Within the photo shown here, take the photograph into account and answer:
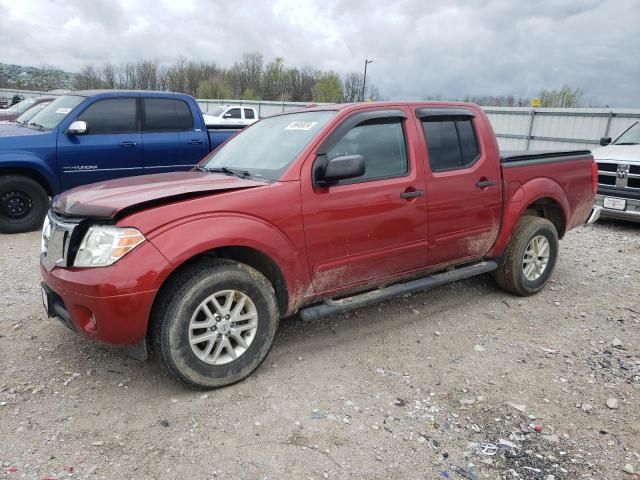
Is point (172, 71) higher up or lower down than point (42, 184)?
higher up

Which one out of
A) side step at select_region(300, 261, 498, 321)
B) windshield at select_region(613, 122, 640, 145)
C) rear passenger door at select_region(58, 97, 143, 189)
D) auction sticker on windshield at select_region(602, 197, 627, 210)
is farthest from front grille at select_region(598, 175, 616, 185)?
rear passenger door at select_region(58, 97, 143, 189)

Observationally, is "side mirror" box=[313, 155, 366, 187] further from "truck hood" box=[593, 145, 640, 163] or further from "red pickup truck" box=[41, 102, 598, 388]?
"truck hood" box=[593, 145, 640, 163]

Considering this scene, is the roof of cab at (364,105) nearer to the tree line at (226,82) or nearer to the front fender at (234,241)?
the front fender at (234,241)

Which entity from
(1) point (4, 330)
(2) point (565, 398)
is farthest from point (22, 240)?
(2) point (565, 398)

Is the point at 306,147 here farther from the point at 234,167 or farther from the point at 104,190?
the point at 104,190

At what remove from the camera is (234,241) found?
3053mm

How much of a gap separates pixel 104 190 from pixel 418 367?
247cm

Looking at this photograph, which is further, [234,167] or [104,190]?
[234,167]

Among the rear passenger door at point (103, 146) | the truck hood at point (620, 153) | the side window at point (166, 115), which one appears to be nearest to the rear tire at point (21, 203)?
the rear passenger door at point (103, 146)

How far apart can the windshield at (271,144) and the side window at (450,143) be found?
910 millimetres

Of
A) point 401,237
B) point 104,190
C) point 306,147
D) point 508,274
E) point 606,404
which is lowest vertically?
point 606,404

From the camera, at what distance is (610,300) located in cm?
493

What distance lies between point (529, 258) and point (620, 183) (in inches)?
172

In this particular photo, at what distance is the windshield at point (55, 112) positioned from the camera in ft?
23.6
